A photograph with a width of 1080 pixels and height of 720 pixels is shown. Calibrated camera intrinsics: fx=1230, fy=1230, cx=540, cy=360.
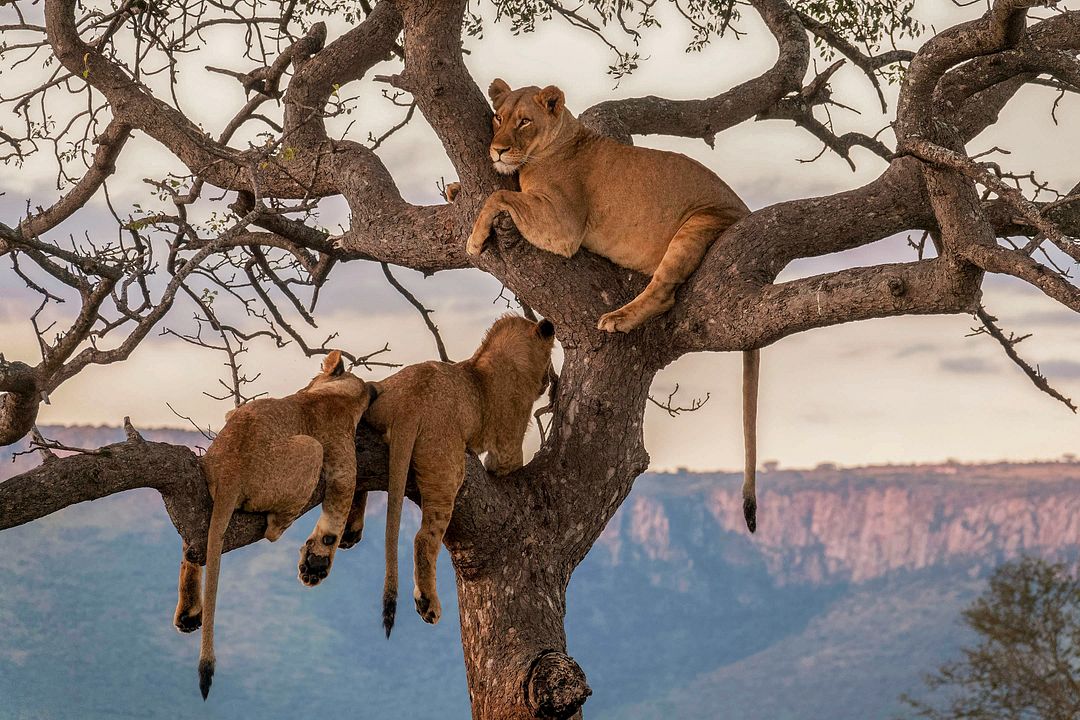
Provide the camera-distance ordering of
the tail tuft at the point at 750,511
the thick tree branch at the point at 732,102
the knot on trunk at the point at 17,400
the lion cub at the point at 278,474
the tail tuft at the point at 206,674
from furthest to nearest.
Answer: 1. the thick tree branch at the point at 732,102
2. the tail tuft at the point at 750,511
3. the knot on trunk at the point at 17,400
4. the lion cub at the point at 278,474
5. the tail tuft at the point at 206,674

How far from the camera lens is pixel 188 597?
4461 mm

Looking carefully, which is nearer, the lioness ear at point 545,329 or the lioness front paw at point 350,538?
the lioness front paw at point 350,538

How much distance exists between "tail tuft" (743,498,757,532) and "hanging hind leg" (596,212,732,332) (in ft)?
3.42

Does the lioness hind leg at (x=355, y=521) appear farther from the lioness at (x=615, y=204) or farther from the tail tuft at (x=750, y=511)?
the tail tuft at (x=750, y=511)

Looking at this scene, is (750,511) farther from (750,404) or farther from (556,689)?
(556,689)

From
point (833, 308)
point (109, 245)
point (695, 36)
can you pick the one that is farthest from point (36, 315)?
point (695, 36)

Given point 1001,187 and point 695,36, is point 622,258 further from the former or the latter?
point 695,36

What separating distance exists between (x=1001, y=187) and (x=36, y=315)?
4.05 m

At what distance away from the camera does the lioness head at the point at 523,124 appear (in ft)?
18.3

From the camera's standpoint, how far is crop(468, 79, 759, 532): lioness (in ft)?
17.9

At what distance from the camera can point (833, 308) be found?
4844 mm

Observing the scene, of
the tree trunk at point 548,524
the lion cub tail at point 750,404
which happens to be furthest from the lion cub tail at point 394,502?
the lion cub tail at point 750,404

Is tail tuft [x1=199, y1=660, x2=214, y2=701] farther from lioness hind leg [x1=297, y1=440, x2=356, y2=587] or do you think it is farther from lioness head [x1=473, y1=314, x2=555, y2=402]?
lioness head [x1=473, y1=314, x2=555, y2=402]

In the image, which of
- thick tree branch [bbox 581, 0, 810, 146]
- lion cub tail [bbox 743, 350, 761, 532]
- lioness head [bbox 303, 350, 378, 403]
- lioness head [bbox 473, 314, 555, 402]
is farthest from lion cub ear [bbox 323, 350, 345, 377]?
thick tree branch [bbox 581, 0, 810, 146]
